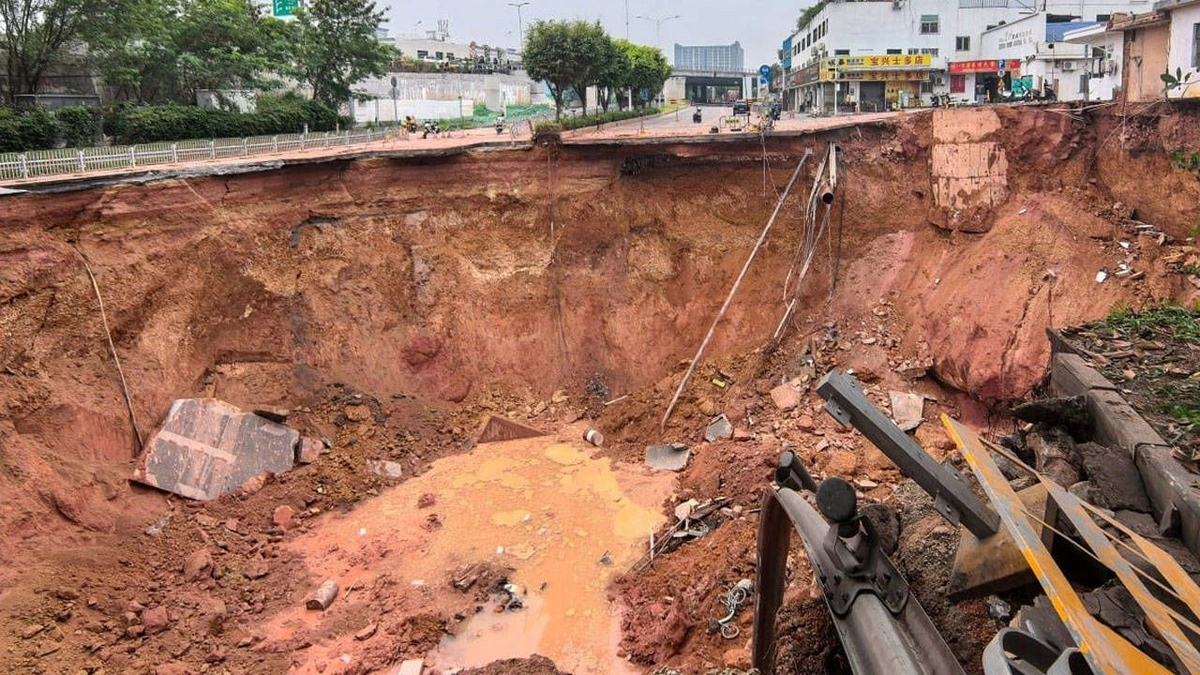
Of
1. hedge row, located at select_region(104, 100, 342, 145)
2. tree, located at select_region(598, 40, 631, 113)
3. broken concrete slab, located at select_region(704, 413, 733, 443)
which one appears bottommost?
broken concrete slab, located at select_region(704, 413, 733, 443)

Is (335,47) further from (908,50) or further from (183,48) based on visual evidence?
(908,50)

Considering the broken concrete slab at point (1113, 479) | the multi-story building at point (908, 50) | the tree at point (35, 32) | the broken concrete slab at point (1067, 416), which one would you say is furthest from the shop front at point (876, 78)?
the broken concrete slab at point (1113, 479)

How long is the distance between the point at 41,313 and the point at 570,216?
11.1m

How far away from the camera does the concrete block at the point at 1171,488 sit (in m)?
4.89

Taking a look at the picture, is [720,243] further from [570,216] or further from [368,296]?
[368,296]

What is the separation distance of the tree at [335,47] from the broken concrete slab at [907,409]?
26043 millimetres

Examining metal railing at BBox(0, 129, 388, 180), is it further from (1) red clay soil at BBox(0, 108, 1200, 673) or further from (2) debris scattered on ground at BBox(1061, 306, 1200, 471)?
(2) debris scattered on ground at BBox(1061, 306, 1200, 471)

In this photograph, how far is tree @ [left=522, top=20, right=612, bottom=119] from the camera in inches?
1243

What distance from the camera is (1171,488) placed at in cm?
516

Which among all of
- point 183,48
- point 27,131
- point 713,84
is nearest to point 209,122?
point 27,131

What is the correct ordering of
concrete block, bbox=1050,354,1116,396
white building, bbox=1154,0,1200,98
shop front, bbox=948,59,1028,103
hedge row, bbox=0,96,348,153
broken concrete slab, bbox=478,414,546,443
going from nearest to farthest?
concrete block, bbox=1050,354,1116,396
broken concrete slab, bbox=478,414,546,443
white building, bbox=1154,0,1200,98
hedge row, bbox=0,96,348,153
shop front, bbox=948,59,1028,103

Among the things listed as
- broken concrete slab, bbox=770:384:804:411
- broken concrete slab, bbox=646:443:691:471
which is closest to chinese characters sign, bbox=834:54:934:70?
broken concrete slab, bbox=770:384:804:411

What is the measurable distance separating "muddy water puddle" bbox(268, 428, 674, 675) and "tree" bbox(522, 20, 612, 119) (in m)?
20.2

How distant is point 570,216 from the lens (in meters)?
A: 19.5
